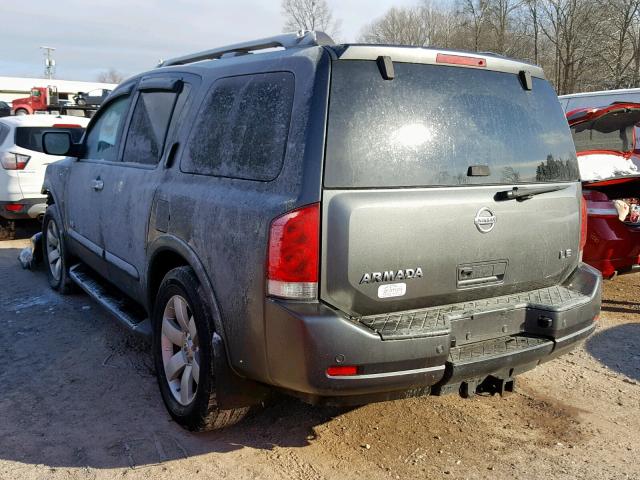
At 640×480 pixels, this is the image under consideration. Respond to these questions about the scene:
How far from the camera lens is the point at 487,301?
2.97 m

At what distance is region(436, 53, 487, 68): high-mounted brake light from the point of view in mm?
2881

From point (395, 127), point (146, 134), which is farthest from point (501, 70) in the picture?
point (146, 134)

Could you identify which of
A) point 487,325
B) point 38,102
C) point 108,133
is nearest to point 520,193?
point 487,325

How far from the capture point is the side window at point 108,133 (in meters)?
4.53

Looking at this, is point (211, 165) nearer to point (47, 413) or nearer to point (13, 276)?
point (47, 413)

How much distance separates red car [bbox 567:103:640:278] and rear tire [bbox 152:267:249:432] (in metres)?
Answer: 3.63

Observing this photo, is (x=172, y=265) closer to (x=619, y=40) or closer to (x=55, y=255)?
(x=55, y=255)

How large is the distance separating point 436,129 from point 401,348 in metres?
1.03

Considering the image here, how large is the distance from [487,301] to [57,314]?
3.96 meters

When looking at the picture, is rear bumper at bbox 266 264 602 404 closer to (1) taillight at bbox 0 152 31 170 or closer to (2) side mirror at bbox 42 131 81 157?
(2) side mirror at bbox 42 131 81 157

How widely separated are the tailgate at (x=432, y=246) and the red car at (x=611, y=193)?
2307 mm

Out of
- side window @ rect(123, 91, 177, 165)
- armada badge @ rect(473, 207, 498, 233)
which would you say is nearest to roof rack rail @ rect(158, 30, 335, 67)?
side window @ rect(123, 91, 177, 165)

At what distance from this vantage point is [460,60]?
2.95 metres

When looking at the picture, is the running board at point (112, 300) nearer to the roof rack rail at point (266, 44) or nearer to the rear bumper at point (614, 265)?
the roof rack rail at point (266, 44)
